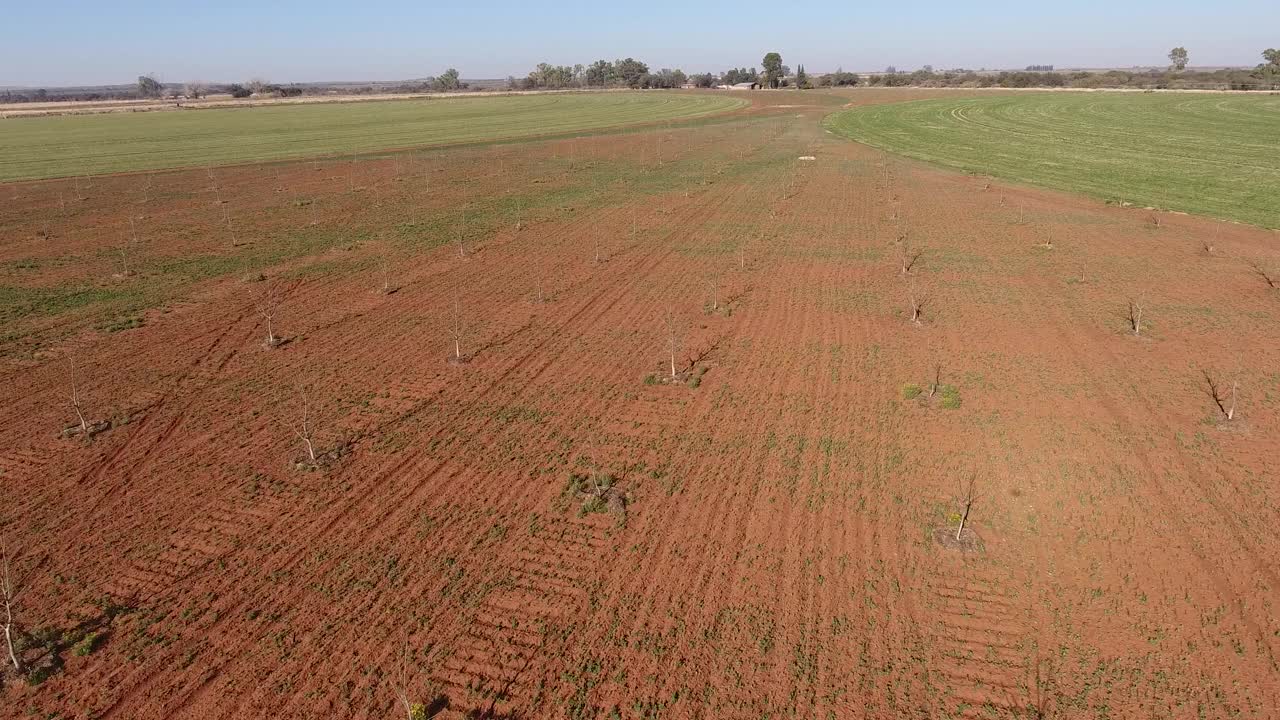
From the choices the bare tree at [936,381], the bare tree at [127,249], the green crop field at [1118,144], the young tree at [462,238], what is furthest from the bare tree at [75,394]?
the green crop field at [1118,144]

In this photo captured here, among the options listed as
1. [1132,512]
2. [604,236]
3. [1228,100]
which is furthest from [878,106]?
[1132,512]

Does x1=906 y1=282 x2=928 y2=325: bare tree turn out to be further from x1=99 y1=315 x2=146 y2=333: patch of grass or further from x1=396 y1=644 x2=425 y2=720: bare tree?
x1=99 y1=315 x2=146 y2=333: patch of grass

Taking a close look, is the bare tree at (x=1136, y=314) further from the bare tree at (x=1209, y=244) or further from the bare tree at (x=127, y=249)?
the bare tree at (x=127, y=249)

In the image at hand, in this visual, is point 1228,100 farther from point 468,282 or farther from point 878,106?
point 468,282

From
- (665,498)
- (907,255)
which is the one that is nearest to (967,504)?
(665,498)

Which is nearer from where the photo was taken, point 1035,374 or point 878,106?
point 1035,374

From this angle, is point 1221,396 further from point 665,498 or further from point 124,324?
point 124,324
